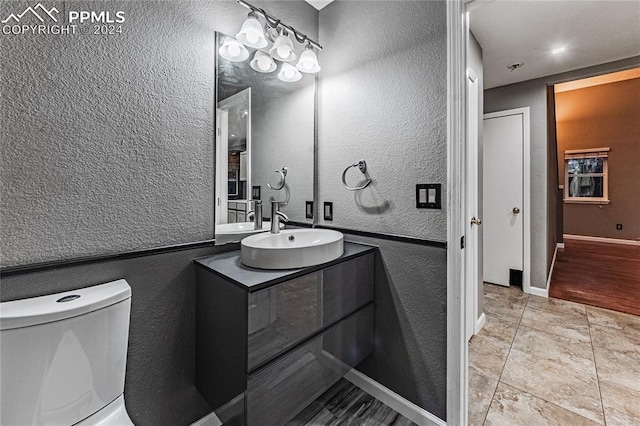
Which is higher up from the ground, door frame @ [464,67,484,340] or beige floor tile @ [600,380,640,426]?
door frame @ [464,67,484,340]

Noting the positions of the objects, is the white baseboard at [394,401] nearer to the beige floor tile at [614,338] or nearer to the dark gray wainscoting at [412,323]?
the dark gray wainscoting at [412,323]

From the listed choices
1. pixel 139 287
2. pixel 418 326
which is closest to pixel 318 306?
pixel 418 326

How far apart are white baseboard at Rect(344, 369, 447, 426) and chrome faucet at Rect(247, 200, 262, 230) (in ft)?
3.44

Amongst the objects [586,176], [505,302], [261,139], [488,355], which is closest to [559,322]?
[505,302]

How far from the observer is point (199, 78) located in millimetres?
1320

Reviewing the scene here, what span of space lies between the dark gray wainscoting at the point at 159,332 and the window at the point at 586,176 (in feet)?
23.8

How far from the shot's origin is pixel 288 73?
177cm

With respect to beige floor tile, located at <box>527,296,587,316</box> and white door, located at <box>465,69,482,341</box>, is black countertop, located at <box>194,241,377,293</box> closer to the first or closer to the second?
white door, located at <box>465,69,482,341</box>

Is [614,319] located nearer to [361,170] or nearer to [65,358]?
[361,170]

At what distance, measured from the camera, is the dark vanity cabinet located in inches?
40.4

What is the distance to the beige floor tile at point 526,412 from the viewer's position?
56.6 inches

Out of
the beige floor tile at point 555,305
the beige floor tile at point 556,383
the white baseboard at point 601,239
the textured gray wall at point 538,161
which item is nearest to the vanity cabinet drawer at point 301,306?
the beige floor tile at point 556,383

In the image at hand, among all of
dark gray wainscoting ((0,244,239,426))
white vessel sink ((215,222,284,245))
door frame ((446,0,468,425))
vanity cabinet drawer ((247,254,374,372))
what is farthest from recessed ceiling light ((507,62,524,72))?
dark gray wainscoting ((0,244,239,426))

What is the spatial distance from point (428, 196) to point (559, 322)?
2131 millimetres
